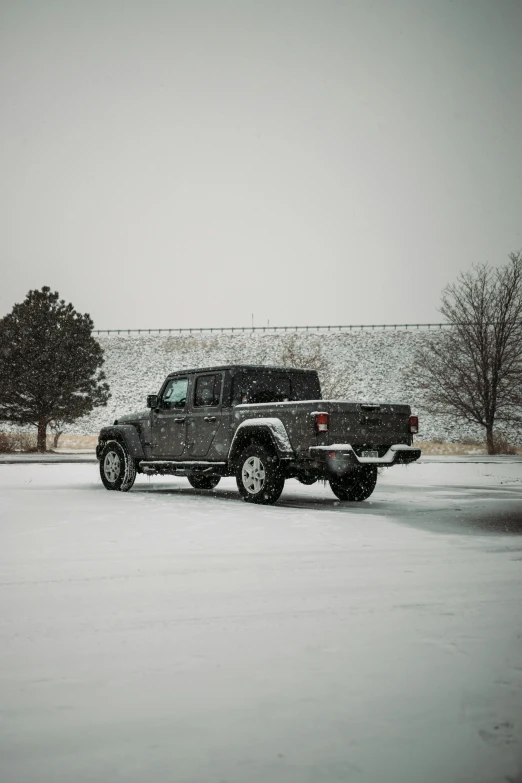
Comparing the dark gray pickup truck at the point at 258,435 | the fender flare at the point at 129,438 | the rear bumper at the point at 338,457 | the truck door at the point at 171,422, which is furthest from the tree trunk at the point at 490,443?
the rear bumper at the point at 338,457

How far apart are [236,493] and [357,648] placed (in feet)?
39.3

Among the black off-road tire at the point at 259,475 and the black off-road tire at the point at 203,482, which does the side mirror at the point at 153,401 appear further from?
the black off-road tire at the point at 203,482

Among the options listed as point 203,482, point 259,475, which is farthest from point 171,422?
point 203,482

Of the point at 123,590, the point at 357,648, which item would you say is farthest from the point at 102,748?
the point at 123,590

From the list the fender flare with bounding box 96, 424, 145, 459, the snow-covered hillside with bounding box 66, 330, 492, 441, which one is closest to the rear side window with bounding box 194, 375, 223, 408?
the fender flare with bounding box 96, 424, 145, 459

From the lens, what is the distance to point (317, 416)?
13141 mm

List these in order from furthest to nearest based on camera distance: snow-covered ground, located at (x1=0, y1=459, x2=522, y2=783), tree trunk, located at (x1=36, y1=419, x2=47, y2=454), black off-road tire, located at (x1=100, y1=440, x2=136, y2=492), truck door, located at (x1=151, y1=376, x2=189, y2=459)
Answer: tree trunk, located at (x1=36, y1=419, x2=47, y2=454) → black off-road tire, located at (x1=100, y1=440, x2=136, y2=492) → truck door, located at (x1=151, y1=376, x2=189, y2=459) → snow-covered ground, located at (x1=0, y1=459, x2=522, y2=783)

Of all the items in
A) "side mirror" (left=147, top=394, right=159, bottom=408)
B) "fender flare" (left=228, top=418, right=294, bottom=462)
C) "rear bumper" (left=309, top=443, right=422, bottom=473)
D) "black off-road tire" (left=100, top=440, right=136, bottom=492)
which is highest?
"side mirror" (left=147, top=394, right=159, bottom=408)

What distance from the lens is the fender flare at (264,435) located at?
13414 mm

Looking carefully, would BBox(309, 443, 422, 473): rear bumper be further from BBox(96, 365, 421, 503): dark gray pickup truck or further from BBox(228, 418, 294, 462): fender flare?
BBox(228, 418, 294, 462): fender flare

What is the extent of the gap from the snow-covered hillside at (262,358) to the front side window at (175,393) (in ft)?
178

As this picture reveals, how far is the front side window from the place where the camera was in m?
15.8

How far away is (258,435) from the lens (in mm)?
13938

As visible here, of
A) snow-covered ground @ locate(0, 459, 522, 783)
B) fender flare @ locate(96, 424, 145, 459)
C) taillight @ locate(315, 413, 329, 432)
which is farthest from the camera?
fender flare @ locate(96, 424, 145, 459)
